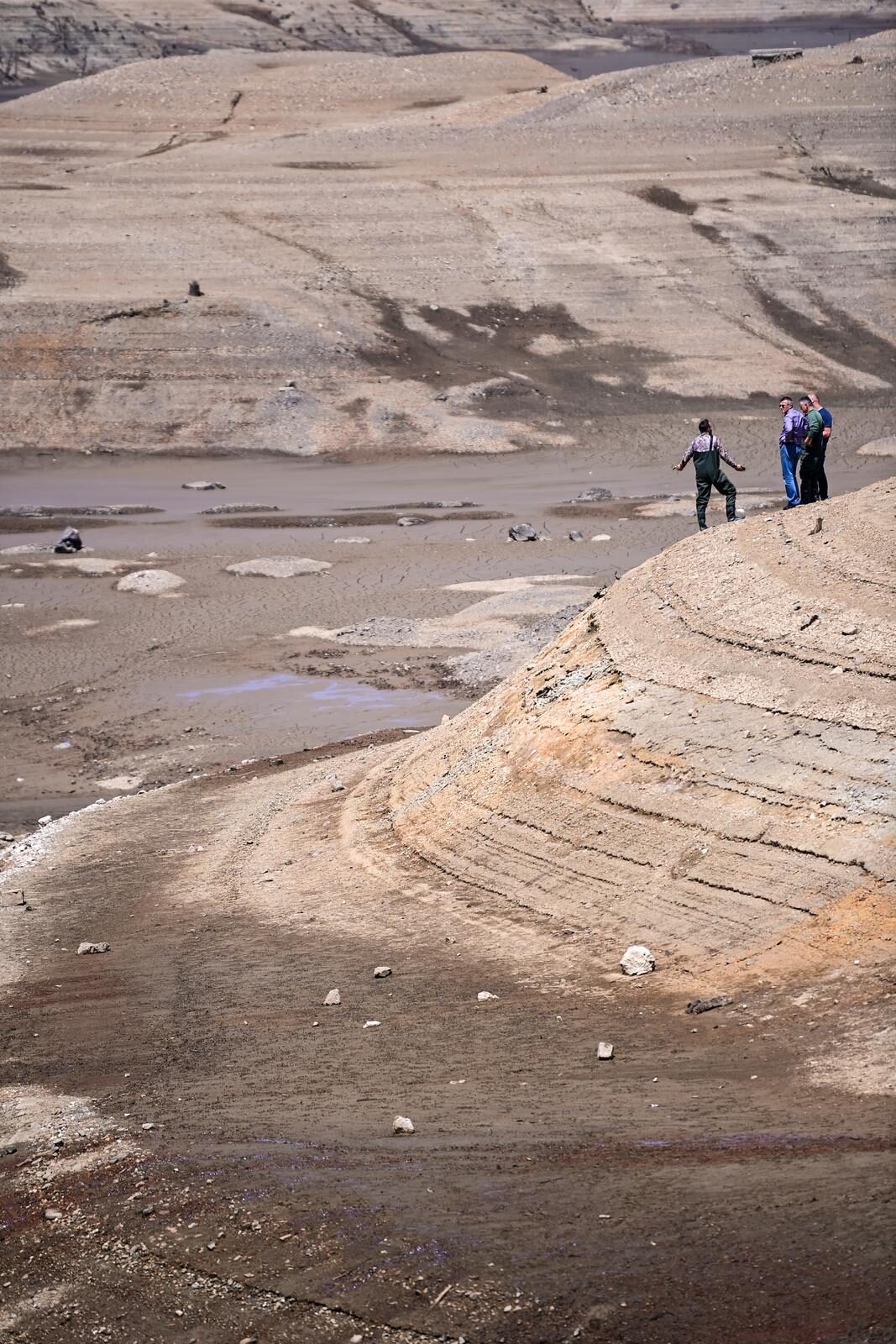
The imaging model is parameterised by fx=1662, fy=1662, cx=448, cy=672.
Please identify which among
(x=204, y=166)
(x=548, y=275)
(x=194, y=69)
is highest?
(x=194, y=69)

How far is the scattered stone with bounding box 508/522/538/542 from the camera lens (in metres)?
21.6

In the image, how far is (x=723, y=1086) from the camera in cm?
660

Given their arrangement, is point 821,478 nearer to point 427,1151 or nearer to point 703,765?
point 703,765

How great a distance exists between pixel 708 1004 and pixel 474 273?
2679cm

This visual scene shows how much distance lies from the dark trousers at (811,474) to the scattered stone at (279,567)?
24.9 ft

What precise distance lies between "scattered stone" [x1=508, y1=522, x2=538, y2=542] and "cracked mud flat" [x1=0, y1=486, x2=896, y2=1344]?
9.83 metres

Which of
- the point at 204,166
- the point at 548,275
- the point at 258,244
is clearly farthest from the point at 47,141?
the point at 548,275

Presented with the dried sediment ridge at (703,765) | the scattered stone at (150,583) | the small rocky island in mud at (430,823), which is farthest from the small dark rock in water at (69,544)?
→ the dried sediment ridge at (703,765)

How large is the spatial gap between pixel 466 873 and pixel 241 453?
1861cm

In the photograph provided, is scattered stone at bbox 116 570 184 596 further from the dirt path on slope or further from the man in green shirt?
the dirt path on slope

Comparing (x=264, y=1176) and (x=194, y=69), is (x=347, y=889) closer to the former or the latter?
(x=264, y=1176)

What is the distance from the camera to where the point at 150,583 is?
19.8 meters

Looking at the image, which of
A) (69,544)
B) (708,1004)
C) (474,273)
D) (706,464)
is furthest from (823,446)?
(474,273)

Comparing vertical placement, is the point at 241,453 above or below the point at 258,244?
below
